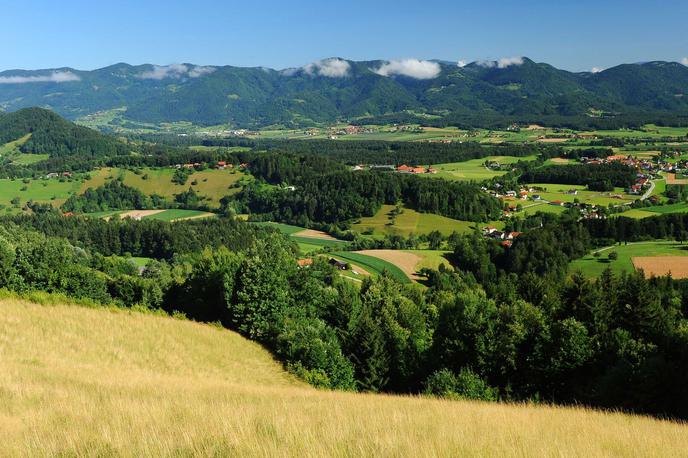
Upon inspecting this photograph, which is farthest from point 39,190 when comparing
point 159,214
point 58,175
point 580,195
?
point 580,195

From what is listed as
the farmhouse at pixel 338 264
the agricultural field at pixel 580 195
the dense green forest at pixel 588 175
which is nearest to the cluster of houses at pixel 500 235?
the agricultural field at pixel 580 195

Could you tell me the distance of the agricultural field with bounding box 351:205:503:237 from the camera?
4797 inches

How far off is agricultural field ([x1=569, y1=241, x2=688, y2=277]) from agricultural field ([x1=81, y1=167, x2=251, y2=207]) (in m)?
114

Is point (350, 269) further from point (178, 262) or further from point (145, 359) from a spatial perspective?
point (145, 359)

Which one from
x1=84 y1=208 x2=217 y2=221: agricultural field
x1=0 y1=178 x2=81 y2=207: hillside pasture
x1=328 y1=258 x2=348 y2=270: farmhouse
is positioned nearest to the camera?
x1=328 y1=258 x2=348 y2=270: farmhouse

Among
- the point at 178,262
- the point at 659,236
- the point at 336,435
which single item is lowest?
the point at 178,262

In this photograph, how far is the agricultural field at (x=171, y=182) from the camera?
172 m

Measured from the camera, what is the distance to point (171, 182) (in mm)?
180000

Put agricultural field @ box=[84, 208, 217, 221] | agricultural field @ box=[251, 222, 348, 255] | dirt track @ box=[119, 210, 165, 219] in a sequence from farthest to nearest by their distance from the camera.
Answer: dirt track @ box=[119, 210, 165, 219]
agricultural field @ box=[84, 208, 217, 221]
agricultural field @ box=[251, 222, 348, 255]

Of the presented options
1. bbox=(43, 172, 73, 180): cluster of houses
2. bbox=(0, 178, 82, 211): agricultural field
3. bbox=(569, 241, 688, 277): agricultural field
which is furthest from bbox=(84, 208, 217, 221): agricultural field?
bbox=(569, 241, 688, 277): agricultural field

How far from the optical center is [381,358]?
30594 millimetres

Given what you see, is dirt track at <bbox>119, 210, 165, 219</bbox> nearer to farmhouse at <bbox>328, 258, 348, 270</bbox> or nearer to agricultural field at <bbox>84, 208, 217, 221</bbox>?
agricultural field at <bbox>84, 208, 217, 221</bbox>

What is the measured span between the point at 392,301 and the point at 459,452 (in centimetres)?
3420

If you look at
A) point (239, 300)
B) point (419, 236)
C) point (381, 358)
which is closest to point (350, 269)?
point (419, 236)
